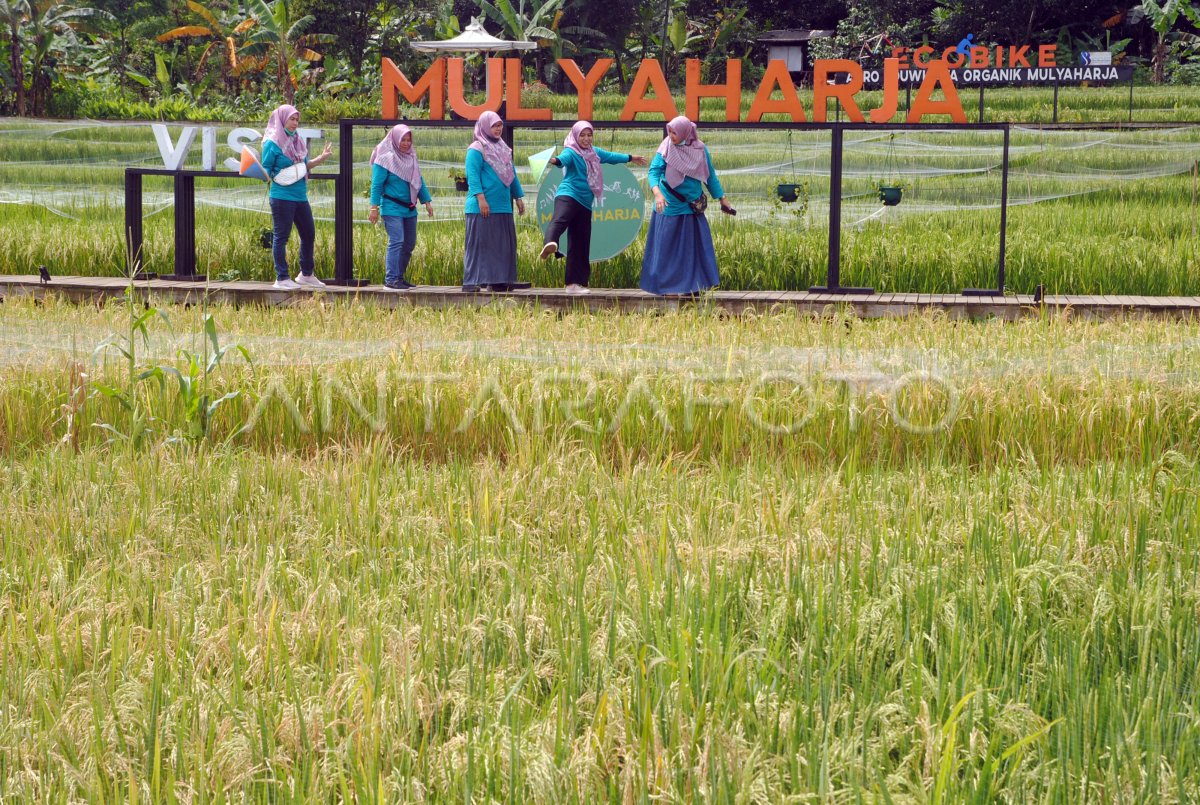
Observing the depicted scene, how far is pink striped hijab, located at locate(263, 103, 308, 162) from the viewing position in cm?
1136

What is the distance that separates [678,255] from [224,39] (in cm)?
2602

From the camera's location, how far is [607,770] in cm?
259

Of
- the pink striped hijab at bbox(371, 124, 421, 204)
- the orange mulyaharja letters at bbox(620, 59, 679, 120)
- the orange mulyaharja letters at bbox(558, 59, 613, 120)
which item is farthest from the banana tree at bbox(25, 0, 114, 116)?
the orange mulyaharja letters at bbox(620, 59, 679, 120)

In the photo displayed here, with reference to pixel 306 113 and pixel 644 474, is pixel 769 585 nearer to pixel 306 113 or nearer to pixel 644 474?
pixel 644 474

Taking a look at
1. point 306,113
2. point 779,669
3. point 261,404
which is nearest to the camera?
point 779,669

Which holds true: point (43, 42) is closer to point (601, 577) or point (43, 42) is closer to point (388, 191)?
A: point (388, 191)

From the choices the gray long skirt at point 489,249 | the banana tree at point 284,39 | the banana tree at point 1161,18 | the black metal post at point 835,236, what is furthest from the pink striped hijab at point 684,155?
the banana tree at point 284,39

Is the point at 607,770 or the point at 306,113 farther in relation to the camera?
the point at 306,113

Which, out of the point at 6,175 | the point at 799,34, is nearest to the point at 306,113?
the point at 6,175

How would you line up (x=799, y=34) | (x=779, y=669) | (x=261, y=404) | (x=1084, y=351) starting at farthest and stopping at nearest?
(x=799, y=34), (x=1084, y=351), (x=261, y=404), (x=779, y=669)

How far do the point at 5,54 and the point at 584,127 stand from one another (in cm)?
2152

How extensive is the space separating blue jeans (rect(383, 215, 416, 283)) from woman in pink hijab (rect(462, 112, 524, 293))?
48 centimetres

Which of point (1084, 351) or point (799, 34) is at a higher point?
point (799, 34)

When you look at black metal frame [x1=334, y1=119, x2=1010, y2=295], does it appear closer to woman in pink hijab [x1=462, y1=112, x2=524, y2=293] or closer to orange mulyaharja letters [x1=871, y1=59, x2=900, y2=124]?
orange mulyaharja letters [x1=871, y1=59, x2=900, y2=124]
